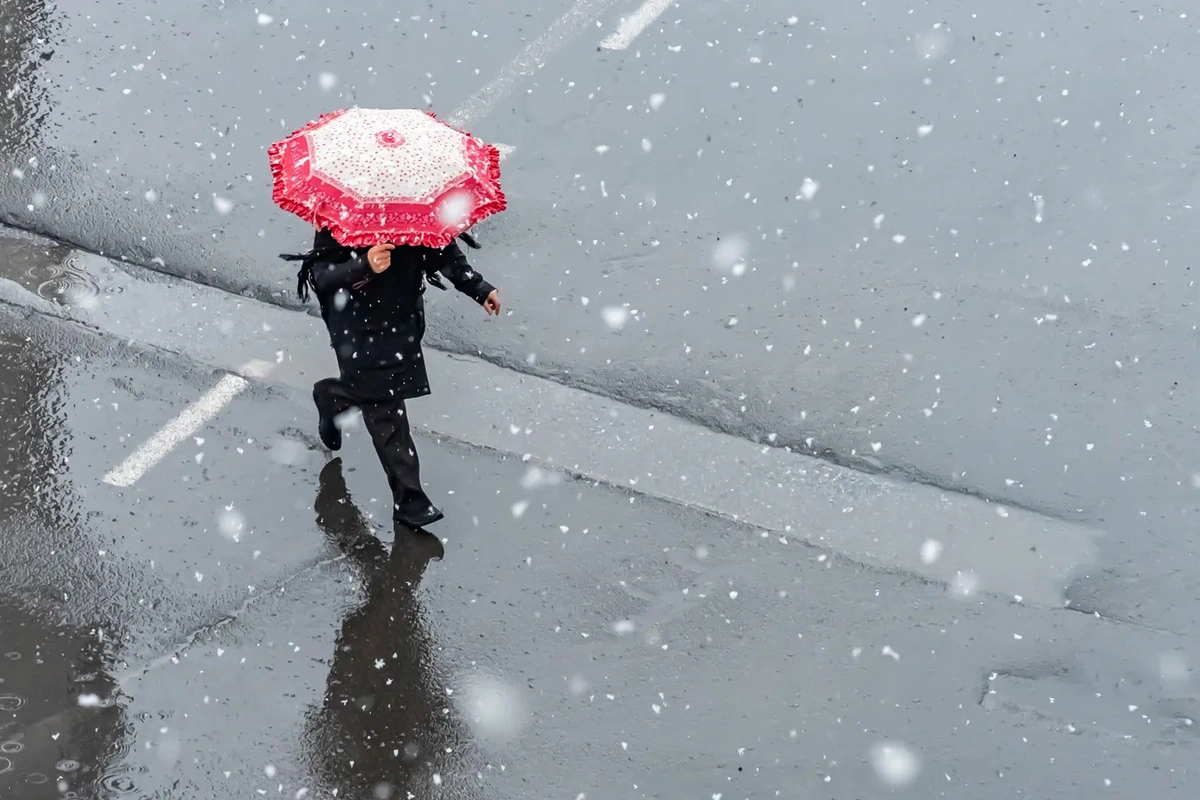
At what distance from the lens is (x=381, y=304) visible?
15.7 feet

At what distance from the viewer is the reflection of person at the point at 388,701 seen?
456cm

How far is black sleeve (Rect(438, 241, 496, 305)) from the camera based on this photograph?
479 centimetres

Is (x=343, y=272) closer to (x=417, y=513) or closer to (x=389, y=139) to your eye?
(x=389, y=139)

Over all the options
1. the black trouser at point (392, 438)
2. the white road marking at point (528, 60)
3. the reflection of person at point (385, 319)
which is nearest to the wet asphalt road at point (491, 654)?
the black trouser at point (392, 438)

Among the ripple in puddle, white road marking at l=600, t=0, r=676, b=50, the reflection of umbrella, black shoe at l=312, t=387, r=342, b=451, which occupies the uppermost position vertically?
the reflection of umbrella

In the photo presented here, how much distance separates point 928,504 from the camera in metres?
5.43

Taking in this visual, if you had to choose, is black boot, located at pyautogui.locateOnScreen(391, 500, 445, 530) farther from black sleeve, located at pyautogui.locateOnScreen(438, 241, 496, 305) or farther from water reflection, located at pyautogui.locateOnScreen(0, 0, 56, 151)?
water reflection, located at pyautogui.locateOnScreen(0, 0, 56, 151)

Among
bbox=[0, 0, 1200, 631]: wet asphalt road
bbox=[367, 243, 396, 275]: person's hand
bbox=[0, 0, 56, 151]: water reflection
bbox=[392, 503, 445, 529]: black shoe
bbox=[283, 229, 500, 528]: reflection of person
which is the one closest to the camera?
bbox=[367, 243, 396, 275]: person's hand

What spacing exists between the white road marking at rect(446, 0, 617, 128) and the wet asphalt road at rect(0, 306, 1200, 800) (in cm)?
228

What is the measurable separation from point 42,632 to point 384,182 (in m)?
2.03

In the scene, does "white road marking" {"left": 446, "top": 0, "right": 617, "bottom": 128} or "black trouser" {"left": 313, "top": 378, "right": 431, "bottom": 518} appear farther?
"white road marking" {"left": 446, "top": 0, "right": 617, "bottom": 128}

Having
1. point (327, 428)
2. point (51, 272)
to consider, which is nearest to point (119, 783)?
point (327, 428)

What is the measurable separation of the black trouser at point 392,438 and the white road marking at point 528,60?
2281 mm

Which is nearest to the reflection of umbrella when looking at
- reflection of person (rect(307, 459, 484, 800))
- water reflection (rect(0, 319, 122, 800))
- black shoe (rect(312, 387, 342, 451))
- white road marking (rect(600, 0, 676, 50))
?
black shoe (rect(312, 387, 342, 451))
